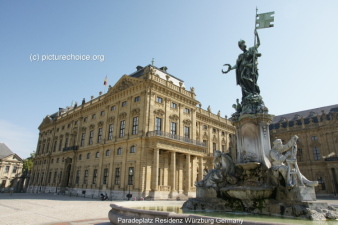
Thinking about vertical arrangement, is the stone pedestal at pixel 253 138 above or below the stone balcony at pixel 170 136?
below

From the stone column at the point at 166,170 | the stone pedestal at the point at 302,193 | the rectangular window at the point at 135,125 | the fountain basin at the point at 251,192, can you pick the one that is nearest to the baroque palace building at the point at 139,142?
the rectangular window at the point at 135,125

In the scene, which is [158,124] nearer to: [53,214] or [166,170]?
[166,170]

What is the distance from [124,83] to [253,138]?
1097 inches

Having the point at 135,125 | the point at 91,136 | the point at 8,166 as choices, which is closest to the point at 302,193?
the point at 135,125

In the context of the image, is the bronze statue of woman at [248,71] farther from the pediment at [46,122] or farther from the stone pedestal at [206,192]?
the pediment at [46,122]

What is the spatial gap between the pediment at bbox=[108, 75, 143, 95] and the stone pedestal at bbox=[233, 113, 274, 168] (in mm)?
23180

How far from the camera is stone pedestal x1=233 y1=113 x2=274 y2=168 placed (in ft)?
35.2

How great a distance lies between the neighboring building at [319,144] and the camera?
42781 mm

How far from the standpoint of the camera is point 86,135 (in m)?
42.2

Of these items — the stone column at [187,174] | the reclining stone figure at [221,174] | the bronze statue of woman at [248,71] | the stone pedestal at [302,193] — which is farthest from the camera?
the stone column at [187,174]

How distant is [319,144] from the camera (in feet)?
155

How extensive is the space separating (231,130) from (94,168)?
30.3 meters

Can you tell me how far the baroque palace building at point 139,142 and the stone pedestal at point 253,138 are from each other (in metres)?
18.4

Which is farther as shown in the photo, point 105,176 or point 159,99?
point 105,176
